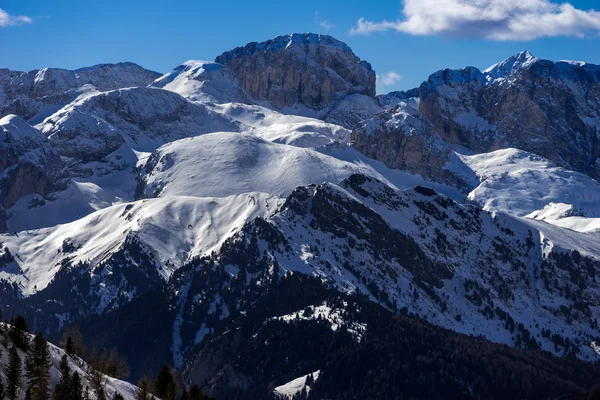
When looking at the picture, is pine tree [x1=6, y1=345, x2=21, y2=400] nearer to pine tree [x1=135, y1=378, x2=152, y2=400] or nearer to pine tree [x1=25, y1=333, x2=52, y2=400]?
pine tree [x1=25, y1=333, x2=52, y2=400]

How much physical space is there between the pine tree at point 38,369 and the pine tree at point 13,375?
5.82ft

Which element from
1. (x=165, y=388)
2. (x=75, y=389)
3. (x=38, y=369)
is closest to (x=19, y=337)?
(x=38, y=369)

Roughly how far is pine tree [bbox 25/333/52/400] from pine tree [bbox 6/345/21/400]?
5.82 ft

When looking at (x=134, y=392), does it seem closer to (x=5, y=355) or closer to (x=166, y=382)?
(x=166, y=382)

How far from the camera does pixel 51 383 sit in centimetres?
16850

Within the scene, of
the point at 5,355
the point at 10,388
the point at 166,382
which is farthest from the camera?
the point at 166,382

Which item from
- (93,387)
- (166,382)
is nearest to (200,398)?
(166,382)

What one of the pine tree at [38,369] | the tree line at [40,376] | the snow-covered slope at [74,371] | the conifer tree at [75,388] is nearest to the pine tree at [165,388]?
the tree line at [40,376]

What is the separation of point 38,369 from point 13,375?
5.49m

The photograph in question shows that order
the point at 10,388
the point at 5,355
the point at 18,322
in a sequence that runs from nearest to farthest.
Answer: the point at 10,388
the point at 5,355
the point at 18,322

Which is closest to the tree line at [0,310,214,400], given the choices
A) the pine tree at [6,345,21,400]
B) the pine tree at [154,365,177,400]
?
the pine tree at [6,345,21,400]

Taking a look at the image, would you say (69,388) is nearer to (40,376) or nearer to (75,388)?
(75,388)

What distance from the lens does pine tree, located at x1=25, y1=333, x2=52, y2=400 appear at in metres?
160

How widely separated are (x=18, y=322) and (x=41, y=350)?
49.1 ft
